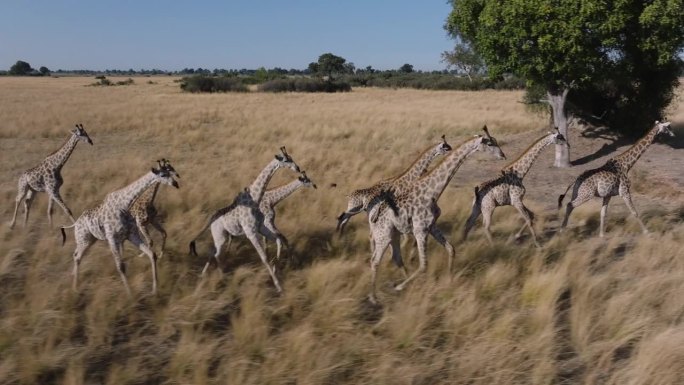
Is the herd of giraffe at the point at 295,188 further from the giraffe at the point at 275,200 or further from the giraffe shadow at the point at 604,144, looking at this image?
the giraffe shadow at the point at 604,144

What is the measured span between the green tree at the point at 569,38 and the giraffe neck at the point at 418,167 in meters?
6.91

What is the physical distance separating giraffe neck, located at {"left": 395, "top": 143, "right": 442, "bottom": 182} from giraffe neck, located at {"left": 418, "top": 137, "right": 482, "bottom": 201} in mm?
950

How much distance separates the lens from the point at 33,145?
726 inches

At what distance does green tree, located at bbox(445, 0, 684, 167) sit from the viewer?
13.0m

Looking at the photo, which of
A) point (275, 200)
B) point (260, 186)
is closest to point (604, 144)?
point (275, 200)

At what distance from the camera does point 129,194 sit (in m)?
5.97

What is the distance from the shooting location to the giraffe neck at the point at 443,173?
6461mm

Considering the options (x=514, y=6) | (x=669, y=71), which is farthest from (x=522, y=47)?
(x=669, y=71)

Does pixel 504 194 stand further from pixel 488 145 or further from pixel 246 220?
pixel 246 220

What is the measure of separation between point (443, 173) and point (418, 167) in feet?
Result: 4.03

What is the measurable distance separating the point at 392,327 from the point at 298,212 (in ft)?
15.8

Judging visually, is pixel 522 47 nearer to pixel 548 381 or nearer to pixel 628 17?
pixel 628 17

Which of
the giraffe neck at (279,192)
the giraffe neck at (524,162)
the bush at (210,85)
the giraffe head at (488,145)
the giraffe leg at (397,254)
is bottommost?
the giraffe leg at (397,254)

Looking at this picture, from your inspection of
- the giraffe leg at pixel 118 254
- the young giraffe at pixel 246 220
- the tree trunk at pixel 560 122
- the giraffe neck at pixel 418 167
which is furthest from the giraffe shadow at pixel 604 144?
the giraffe leg at pixel 118 254
